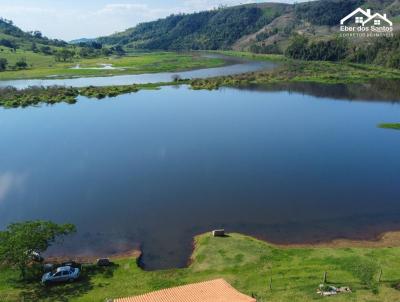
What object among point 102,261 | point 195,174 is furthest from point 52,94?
point 102,261

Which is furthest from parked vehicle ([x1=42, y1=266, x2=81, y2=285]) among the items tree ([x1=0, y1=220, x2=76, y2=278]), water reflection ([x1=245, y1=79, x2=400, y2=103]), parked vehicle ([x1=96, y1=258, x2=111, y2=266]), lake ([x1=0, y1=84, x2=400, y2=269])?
water reflection ([x1=245, y1=79, x2=400, y2=103])

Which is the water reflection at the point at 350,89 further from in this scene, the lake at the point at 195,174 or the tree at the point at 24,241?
the tree at the point at 24,241

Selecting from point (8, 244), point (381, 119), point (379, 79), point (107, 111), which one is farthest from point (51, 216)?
point (379, 79)

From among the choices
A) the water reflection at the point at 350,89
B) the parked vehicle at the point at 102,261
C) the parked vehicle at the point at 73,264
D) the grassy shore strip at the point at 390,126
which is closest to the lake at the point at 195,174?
the grassy shore strip at the point at 390,126

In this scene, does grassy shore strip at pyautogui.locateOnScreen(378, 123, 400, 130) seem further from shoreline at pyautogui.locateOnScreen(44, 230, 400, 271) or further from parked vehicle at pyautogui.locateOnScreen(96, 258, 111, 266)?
parked vehicle at pyautogui.locateOnScreen(96, 258, 111, 266)

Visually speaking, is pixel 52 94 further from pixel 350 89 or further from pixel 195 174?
pixel 350 89

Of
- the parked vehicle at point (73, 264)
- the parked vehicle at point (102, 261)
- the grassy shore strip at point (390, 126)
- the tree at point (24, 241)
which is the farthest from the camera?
the grassy shore strip at point (390, 126)
